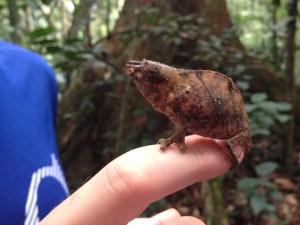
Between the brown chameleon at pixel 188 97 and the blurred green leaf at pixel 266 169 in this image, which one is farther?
the blurred green leaf at pixel 266 169

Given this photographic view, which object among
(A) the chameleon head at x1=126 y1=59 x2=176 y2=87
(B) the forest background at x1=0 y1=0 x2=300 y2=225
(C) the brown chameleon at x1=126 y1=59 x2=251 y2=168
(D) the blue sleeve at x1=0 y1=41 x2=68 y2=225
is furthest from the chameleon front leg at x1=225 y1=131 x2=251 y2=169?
(B) the forest background at x1=0 y1=0 x2=300 y2=225

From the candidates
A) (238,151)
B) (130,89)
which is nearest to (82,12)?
(130,89)

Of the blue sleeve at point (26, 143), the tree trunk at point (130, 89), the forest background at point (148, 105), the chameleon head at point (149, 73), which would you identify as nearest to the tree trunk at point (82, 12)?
the forest background at point (148, 105)

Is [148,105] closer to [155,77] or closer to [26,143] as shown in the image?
[26,143]

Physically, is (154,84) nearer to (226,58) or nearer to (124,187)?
(124,187)

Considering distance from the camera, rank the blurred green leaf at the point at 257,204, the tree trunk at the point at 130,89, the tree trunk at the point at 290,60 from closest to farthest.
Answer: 1. the blurred green leaf at the point at 257,204
2. the tree trunk at the point at 290,60
3. the tree trunk at the point at 130,89

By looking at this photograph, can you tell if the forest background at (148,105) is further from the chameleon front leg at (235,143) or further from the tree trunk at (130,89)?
the chameleon front leg at (235,143)

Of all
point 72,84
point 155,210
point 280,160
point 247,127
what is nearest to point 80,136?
point 72,84
